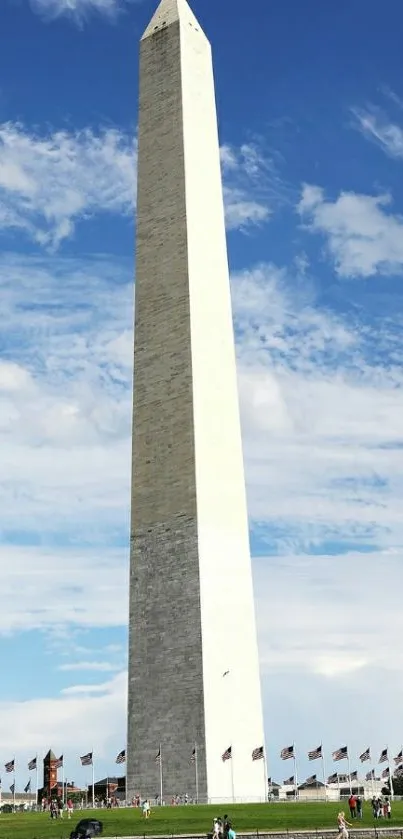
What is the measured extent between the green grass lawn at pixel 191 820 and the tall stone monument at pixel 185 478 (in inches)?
181

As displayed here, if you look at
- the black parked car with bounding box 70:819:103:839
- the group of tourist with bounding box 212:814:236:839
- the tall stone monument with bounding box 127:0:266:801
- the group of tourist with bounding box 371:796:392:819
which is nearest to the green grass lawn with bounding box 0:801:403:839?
the group of tourist with bounding box 371:796:392:819

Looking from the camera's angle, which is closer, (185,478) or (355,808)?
(355,808)

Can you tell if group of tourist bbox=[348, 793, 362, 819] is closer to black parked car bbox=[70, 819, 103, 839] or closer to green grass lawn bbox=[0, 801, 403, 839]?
green grass lawn bbox=[0, 801, 403, 839]

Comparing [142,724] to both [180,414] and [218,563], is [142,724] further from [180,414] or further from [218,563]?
[180,414]

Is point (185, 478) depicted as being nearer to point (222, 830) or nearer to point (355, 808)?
point (355, 808)

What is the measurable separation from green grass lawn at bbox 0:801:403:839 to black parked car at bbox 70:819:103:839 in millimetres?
902

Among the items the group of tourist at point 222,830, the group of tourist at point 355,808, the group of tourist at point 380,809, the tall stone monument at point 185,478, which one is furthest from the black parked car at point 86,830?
the tall stone monument at point 185,478

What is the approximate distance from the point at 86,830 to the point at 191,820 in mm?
6496

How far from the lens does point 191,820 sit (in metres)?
40.3

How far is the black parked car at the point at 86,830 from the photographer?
3350 centimetres

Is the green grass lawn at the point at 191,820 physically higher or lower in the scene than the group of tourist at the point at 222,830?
higher

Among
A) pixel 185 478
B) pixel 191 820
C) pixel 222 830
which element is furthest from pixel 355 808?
pixel 185 478

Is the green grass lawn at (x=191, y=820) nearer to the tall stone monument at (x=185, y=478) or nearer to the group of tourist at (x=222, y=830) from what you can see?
the group of tourist at (x=222, y=830)

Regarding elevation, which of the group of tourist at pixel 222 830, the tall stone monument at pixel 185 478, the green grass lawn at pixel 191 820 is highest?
the tall stone monument at pixel 185 478
